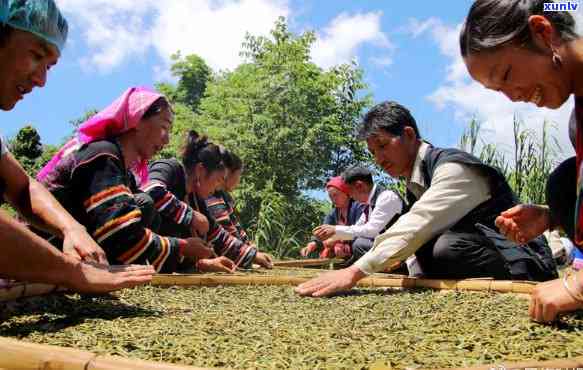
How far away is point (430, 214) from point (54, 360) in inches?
76.6

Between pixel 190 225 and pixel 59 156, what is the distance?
1487 mm

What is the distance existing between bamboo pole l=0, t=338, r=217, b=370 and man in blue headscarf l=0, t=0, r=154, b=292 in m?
0.52

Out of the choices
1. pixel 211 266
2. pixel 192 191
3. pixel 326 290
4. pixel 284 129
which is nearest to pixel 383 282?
pixel 326 290

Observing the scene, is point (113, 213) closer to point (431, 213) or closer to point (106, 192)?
point (106, 192)

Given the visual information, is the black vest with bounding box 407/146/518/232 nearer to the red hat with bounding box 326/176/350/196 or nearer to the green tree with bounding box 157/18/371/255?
the red hat with bounding box 326/176/350/196

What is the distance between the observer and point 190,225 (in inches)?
163

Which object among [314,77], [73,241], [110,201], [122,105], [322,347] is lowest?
[322,347]

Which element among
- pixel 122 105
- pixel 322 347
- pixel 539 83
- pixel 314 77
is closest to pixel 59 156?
pixel 122 105

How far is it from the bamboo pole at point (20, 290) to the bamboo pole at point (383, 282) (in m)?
0.65

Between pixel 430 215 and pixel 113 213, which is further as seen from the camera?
pixel 430 215

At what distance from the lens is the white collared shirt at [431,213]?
2.60 m

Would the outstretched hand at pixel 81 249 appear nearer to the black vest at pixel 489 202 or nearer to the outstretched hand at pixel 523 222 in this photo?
the outstretched hand at pixel 523 222

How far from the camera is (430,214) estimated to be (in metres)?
2.63

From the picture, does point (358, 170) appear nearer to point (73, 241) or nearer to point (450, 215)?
point (450, 215)
